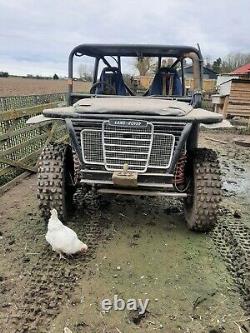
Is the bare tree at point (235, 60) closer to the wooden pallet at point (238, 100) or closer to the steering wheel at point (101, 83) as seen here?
the wooden pallet at point (238, 100)

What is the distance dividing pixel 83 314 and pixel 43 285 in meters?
0.51

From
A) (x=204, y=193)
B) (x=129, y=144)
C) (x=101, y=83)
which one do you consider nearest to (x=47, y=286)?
(x=129, y=144)

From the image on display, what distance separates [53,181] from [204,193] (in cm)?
161

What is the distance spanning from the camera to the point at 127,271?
3.21m

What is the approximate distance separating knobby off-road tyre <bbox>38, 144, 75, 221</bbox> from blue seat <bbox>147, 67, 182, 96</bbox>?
1714 mm

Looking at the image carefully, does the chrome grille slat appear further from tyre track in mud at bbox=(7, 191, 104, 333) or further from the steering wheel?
the steering wheel

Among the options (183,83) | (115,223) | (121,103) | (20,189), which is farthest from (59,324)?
(183,83)

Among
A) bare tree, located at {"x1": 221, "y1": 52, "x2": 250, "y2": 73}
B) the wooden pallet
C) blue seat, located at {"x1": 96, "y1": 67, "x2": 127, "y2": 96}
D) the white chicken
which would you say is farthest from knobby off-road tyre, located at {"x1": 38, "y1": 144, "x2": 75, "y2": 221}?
bare tree, located at {"x1": 221, "y1": 52, "x2": 250, "y2": 73}

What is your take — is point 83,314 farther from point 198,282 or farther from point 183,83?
point 183,83

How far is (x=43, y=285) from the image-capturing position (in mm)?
2961

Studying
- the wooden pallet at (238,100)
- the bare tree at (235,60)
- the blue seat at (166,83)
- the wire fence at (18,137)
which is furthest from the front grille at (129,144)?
the bare tree at (235,60)

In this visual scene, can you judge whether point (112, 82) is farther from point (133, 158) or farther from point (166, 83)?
point (133, 158)

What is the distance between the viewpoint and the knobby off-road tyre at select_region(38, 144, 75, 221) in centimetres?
388

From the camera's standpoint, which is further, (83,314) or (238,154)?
(238,154)
